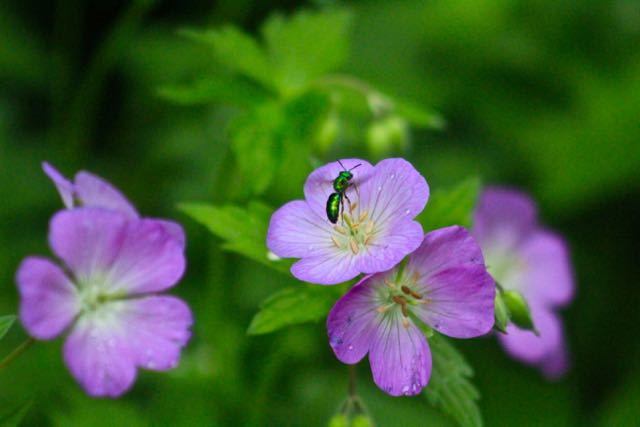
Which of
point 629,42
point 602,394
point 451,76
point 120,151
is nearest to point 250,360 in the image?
point 120,151

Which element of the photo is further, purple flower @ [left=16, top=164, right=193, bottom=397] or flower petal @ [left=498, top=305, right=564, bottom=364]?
flower petal @ [left=498, top=305, right=564, bottom=364]

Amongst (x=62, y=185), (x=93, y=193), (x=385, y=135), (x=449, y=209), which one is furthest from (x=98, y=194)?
(x=385, y=135)

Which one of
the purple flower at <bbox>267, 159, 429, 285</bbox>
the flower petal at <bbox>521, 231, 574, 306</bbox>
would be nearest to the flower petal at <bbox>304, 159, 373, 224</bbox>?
the purple flower at <bbox>267, 159, 429, 285</bbox>

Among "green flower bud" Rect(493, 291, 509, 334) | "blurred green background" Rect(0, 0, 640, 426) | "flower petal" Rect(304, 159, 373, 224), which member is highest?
"flower petal" Rect(304, 159, 373, 224)

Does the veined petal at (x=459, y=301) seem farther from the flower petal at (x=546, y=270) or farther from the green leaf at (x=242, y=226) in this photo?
the flower petal at (x=546, y=270)

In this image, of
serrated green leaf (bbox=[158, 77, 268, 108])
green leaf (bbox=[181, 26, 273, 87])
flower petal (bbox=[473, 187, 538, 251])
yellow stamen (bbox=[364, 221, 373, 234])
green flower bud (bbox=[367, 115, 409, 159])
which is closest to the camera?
yellow stamen (bbox=[364, 221, 373, 234])

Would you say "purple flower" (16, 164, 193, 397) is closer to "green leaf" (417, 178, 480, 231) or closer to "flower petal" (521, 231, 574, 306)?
"green leaf" (417, 178, 480, 231)

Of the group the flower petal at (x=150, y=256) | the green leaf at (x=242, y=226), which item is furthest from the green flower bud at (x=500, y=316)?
the flower petal at (x=150, y=256)
